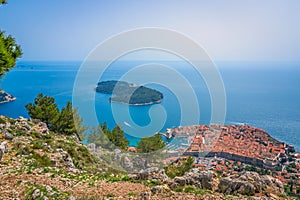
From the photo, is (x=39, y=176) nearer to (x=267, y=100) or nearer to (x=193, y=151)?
(x=193, y=151)

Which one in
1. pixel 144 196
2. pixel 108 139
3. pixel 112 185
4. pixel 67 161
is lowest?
pixel 108 139

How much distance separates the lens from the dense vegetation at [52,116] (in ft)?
54.1

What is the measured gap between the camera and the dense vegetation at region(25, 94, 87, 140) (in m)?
16.5

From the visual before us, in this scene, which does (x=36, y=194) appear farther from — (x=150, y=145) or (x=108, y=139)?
(x=108, y=139)

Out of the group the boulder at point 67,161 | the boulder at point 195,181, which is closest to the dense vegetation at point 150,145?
the boulder at point 67,161

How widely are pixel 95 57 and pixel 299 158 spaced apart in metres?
31.0

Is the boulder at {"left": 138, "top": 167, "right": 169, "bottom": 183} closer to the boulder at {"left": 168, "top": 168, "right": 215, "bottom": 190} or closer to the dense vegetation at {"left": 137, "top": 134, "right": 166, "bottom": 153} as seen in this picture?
the boulder at {"left": 168, "top": 168, "right": 215, "bottom": 190}

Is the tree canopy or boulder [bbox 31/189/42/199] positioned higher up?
the tree canopy

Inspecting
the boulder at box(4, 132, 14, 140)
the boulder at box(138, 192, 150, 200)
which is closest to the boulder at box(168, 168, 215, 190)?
the boulder at box(138, 192, 150, 200)

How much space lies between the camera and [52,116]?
16688 mm

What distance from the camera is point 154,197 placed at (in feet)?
17.6

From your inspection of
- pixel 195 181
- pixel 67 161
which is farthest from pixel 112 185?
pixel 67 161

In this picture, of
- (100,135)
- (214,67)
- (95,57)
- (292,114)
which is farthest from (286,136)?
(95,57)

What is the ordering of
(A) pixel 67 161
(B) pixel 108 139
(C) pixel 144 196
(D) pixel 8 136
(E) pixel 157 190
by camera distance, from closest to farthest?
(C) pixel 144 196, (E) pixel 157 190, (A) pixel 67 161, (D) pixel 8 136, (B) pixel 108 139
